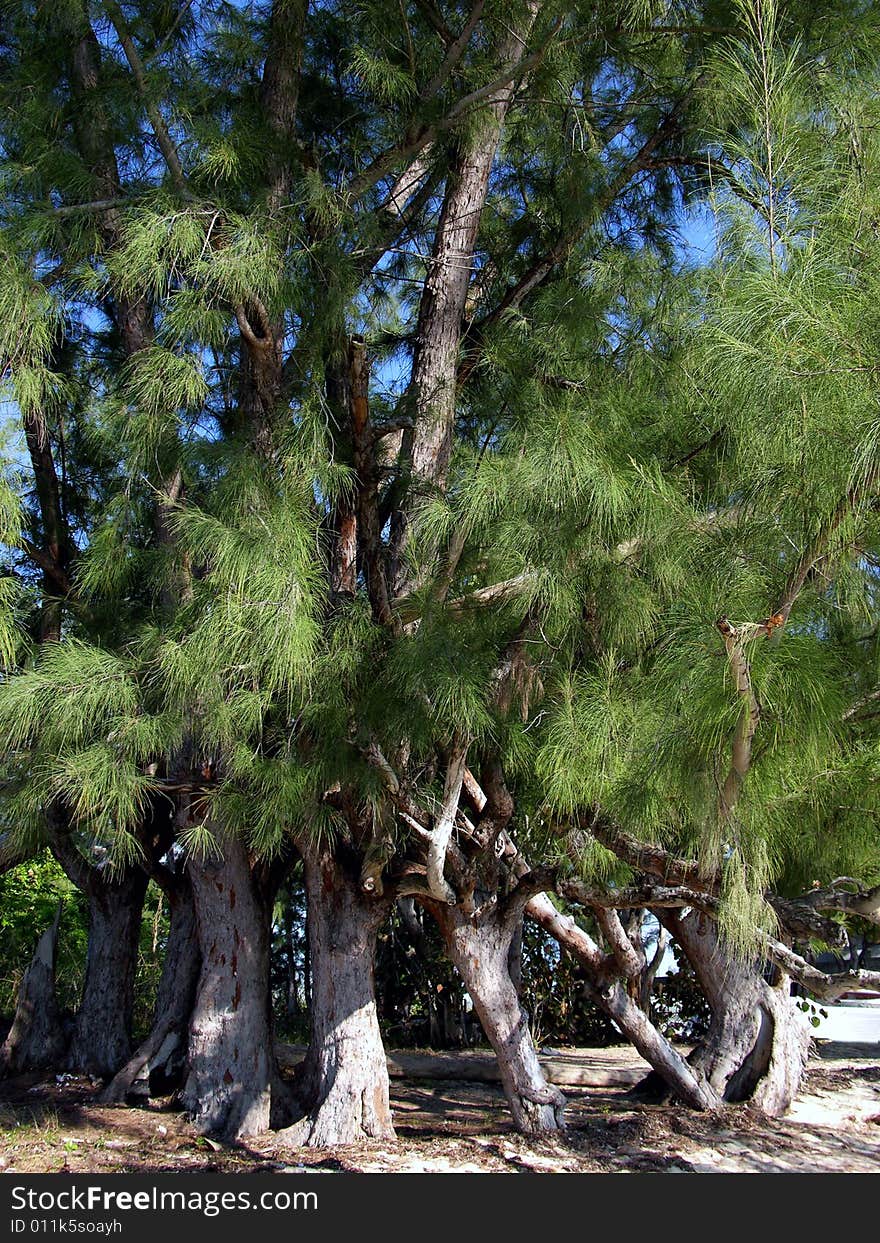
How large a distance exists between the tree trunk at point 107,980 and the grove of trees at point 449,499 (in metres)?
0.46

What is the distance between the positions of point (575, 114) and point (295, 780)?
102 inches

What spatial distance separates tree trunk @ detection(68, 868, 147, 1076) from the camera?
16.6 ft

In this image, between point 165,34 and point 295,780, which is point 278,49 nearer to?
point 165,34

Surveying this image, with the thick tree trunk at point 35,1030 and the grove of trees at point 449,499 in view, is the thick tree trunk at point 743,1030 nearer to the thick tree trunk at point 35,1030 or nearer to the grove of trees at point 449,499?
the grove of trees at point 449,499

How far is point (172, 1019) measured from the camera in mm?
4715

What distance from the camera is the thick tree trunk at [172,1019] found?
14.9 ft

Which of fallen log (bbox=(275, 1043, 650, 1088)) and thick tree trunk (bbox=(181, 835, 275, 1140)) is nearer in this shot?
thick tree trunk (bbox=(181, 835, 275, 1140))

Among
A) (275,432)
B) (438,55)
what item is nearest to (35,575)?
(275,432)

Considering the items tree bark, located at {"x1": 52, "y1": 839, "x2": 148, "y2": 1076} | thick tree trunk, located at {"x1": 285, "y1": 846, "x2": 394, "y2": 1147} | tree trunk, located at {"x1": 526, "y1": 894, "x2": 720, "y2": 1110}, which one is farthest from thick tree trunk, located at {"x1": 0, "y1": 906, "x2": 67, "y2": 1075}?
tree trunk, located at {"x1": 526, "y1": 894, "x2": 720, "y2": 1110}

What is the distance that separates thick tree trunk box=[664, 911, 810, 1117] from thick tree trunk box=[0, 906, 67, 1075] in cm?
307

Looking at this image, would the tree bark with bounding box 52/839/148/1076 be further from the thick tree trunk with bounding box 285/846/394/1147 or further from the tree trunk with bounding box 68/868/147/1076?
the thick tree trunk with bounding box 285/846/394/1147

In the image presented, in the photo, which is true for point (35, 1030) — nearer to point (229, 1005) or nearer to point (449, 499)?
point (229, 1005)

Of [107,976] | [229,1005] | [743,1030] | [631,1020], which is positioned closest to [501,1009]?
[631,1020]

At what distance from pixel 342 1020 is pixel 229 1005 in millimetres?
521
